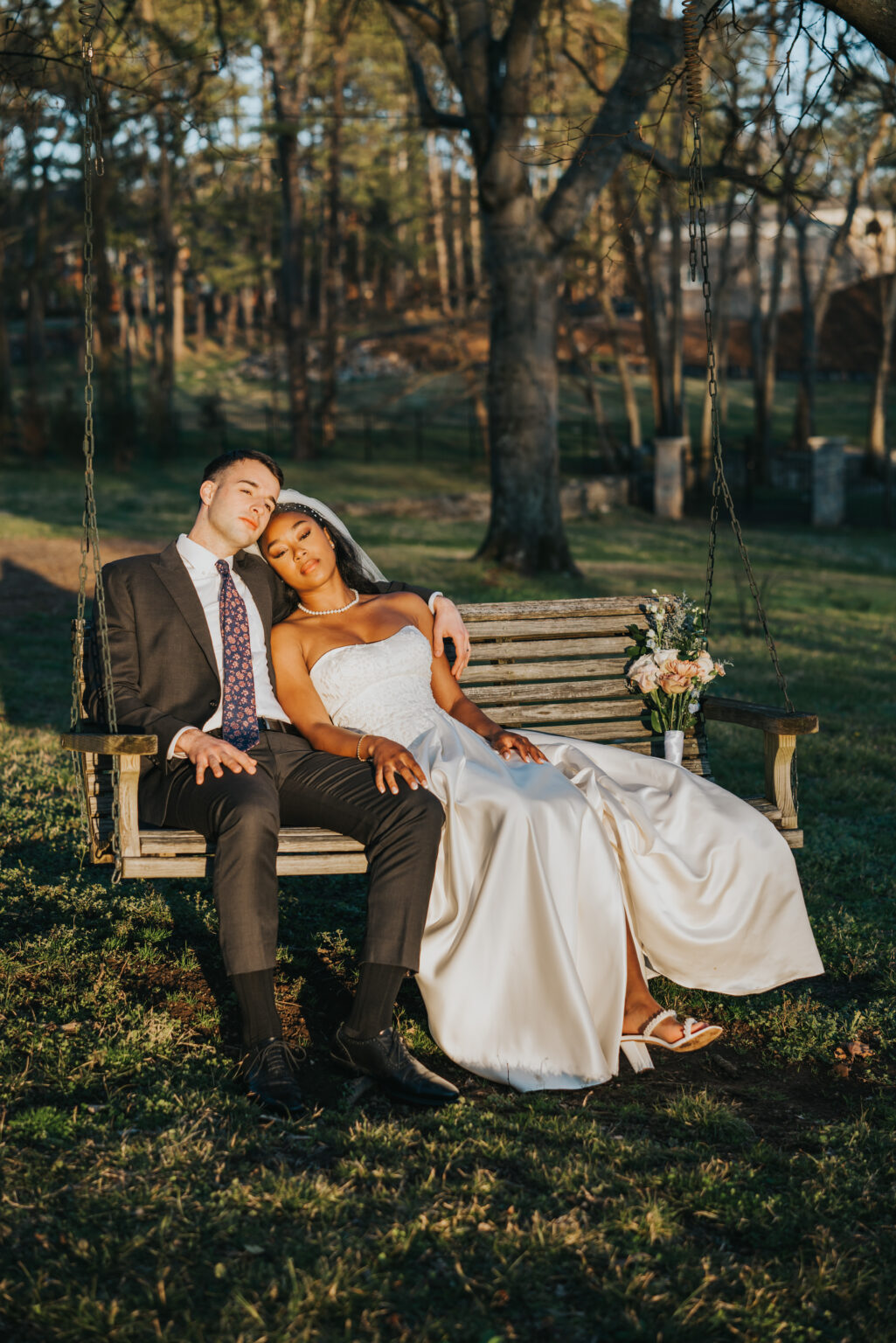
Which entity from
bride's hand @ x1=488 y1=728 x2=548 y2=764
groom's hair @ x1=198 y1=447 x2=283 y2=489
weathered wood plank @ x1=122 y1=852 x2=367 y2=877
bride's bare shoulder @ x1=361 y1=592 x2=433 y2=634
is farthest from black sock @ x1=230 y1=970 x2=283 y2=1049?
groom's hair @ x1=198 y1=447 x2=283 y2=489

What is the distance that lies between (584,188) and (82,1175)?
12334mm

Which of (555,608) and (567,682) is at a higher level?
(555,608)

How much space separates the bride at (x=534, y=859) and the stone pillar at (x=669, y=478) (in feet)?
76.3

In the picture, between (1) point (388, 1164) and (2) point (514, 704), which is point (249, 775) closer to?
(1) point (388, 1164)

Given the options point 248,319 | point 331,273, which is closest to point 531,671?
point 331,273

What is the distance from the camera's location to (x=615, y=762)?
486cm

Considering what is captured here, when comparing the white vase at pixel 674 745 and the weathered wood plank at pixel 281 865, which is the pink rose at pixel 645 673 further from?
the weathered wood plank at pixel 281 865

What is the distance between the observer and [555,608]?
557cm

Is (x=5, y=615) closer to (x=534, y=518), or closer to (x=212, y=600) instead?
(x=534, y=518)

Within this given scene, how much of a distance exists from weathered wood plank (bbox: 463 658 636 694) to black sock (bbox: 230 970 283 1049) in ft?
6.31

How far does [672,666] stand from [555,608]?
0.61 meters

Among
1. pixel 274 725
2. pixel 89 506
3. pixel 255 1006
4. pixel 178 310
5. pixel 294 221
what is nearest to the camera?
pixel 255 1006

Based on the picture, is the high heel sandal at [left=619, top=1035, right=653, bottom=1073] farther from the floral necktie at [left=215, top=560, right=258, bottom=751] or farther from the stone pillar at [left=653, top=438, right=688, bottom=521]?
the stone pillar at [left=653, top=438, right=688, bottom=521]

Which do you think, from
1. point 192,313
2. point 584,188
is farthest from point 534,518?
point 192,313
